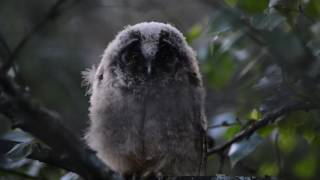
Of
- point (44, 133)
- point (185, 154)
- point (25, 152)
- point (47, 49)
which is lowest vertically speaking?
point (44, 133)

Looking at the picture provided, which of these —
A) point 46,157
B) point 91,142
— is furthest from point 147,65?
point 46,157

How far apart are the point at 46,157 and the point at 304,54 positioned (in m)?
1.30

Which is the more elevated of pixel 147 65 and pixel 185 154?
pixel 147 65

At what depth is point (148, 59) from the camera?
4.11 m

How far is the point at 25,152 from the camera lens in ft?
9.41

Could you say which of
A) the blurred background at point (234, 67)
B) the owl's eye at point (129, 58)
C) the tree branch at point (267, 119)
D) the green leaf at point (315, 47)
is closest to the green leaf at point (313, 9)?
the blurred background at point (234, 67)

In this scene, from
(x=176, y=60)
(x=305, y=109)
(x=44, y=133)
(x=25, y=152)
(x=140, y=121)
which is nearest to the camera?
(x=44, y=133)

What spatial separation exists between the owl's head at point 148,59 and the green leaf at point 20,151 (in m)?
1.13

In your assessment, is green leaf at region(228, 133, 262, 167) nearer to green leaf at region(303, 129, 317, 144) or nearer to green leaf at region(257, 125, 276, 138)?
green leaf at region(257, 125, 276, 138)

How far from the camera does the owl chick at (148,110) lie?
3.83 m

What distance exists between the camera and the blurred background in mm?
3225

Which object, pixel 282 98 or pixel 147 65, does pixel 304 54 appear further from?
pixel 147 65

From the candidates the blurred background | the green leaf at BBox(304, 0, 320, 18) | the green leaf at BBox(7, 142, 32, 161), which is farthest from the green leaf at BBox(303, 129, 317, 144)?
the green leaf at BBox(7, 142, 32, 161)

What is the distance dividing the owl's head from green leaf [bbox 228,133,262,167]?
49 centimetres
